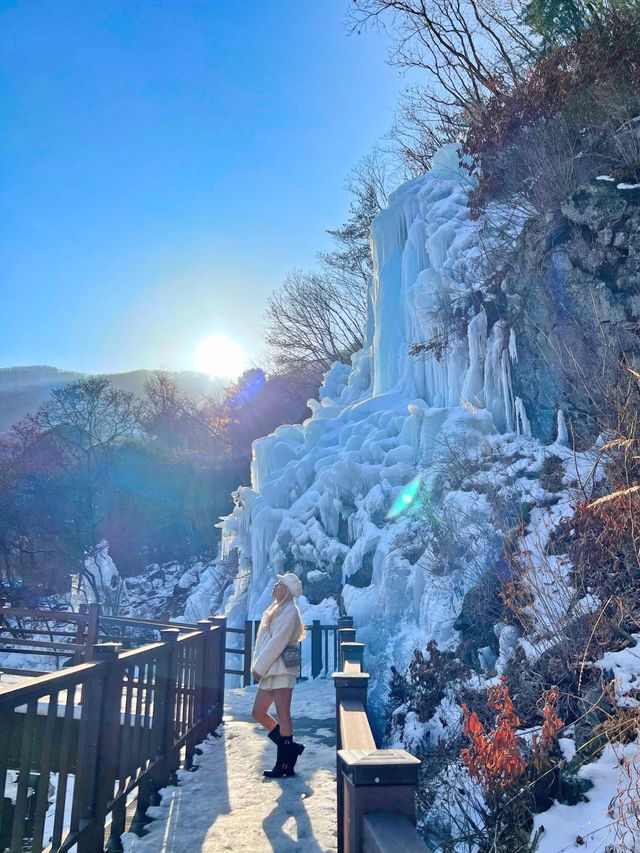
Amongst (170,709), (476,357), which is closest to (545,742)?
(170,709)

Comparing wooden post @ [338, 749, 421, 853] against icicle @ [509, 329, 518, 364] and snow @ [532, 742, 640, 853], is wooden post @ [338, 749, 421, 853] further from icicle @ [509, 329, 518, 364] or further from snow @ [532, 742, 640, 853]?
icicle @ [509, 329, 518, 364]

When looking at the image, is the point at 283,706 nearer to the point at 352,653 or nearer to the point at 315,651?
the point at 352,653

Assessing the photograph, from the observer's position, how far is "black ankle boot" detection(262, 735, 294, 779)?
4610 millimetres

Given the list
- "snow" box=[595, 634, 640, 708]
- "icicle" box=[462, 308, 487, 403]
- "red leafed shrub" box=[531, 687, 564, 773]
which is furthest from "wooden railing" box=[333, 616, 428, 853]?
"icicle" box=[462, 308, 487, 403]

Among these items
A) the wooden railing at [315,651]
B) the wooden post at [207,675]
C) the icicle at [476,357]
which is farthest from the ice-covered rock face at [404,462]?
the wooden post at [207,675]

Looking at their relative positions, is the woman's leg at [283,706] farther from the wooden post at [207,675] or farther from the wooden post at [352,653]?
the wooden post at [207,675]

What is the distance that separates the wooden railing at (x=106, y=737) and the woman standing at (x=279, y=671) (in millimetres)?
654

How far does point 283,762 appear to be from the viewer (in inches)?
183

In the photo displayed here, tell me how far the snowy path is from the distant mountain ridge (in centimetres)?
3000

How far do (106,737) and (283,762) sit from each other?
1915 millimetres

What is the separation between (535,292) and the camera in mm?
9766

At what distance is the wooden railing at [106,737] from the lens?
2.53m

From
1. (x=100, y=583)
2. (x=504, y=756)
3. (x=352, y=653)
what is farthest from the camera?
(x=100, y=583)

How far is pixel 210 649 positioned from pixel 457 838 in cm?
307
